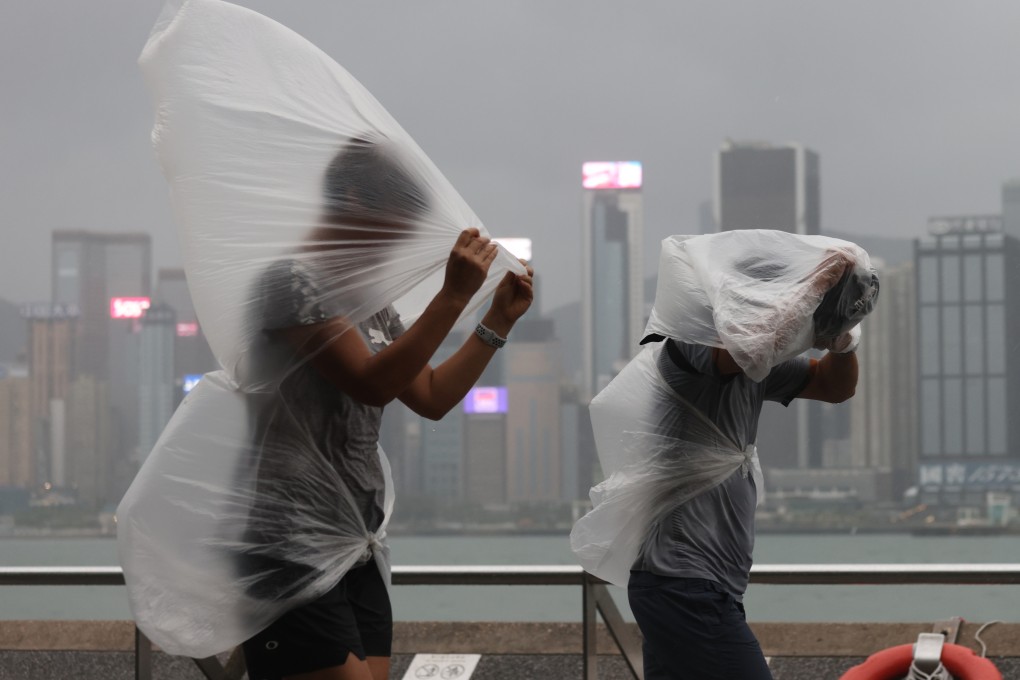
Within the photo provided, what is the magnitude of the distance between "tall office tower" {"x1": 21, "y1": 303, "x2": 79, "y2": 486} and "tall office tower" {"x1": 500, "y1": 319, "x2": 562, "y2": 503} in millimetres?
14063

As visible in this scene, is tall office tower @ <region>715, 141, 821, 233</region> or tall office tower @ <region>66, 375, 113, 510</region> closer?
tall office tower @ <region>715, 141, 821, 233</region>

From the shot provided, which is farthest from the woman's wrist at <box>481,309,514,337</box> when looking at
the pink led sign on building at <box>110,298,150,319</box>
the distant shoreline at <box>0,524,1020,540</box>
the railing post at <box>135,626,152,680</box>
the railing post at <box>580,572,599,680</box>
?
the pink led sign on building at <box>110,298,150,319</box>

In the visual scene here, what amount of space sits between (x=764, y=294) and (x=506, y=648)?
181cm

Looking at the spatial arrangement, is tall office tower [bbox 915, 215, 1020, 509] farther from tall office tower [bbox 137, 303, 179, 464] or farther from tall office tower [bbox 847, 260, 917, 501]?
tall office tower [bbox 137, 303, 179, 464]

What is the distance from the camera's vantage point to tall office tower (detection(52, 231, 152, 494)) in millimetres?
32000

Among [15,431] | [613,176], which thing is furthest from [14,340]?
[613,176]

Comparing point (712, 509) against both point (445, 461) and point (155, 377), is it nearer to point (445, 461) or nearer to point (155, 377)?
point (155, 377)

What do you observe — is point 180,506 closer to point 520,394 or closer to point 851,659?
point 851,659

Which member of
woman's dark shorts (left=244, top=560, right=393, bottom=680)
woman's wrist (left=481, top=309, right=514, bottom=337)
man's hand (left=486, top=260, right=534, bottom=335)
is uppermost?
man's hand (left=486, top=260, right=534, bottom=335)

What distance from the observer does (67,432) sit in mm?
35938

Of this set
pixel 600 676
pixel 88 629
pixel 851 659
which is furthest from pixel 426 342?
pixel 88 629

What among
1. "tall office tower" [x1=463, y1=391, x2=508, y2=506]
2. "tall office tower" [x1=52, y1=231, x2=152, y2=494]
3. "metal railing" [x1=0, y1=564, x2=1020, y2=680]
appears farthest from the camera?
"tall office tower" [x1=52, y1=231, x2=152, y2=494]

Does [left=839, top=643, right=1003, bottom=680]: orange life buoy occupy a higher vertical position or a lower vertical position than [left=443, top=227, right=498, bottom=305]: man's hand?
lower

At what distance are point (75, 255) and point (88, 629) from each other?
39.7 metres
